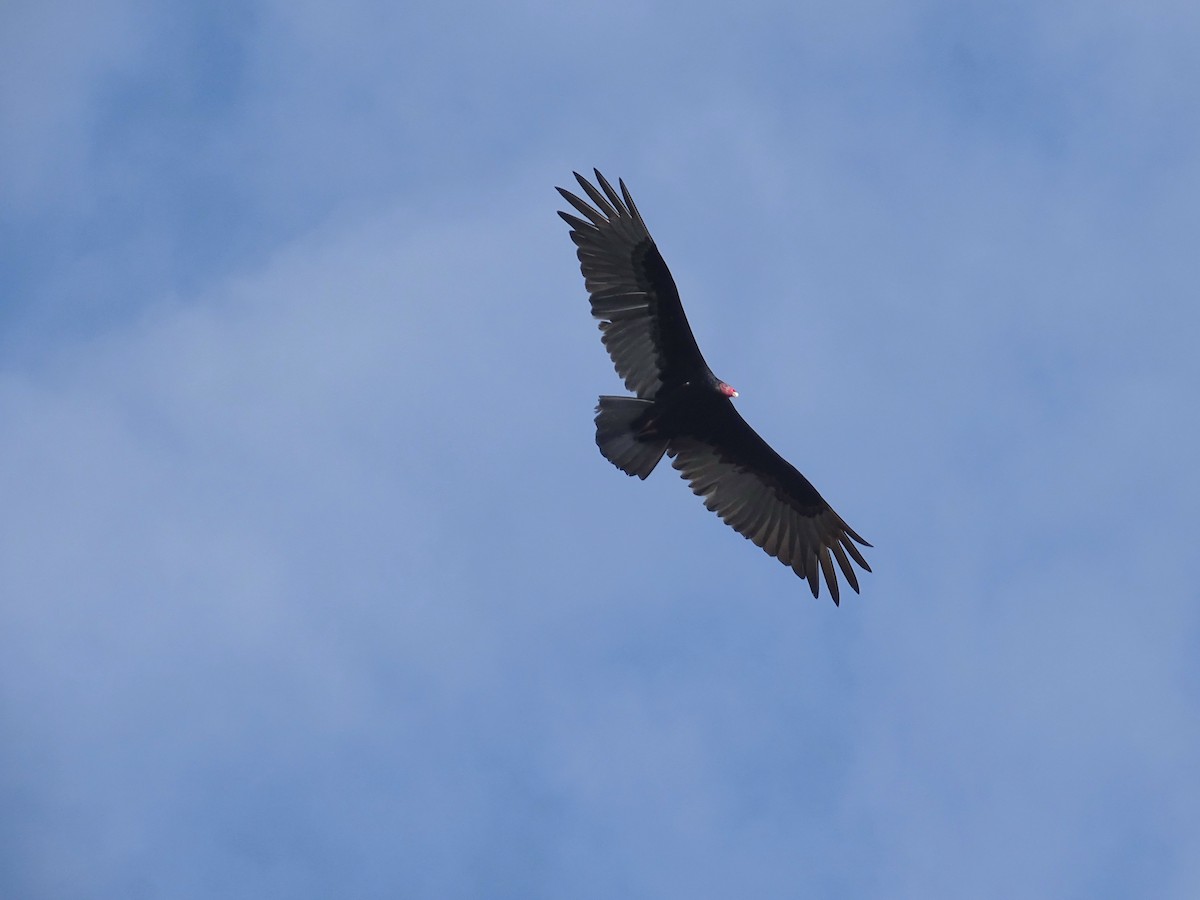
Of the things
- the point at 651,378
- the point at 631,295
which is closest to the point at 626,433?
the point at 651,378

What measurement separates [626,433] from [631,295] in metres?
1.31

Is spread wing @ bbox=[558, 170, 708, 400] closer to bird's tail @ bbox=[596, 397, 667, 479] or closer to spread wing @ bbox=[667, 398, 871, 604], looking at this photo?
bird's tail @ bbox=[596, 397, 667, 479]

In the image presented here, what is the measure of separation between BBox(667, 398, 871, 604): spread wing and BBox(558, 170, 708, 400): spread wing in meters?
0.90

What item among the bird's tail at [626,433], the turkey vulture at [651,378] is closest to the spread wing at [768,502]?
the turkey vulture at [651,378]

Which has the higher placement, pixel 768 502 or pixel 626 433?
pixel 768 502

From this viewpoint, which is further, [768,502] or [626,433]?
[768,502]

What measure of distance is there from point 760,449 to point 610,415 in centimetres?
165

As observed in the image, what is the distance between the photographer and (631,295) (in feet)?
46.7

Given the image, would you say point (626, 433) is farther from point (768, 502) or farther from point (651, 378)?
point (768, 502)

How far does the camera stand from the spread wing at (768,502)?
49.0 ft

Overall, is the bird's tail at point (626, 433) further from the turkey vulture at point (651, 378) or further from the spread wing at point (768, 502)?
the spread wing at point (768, 502)

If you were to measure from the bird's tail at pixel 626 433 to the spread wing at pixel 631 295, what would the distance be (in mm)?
180

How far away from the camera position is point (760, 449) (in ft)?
48.9

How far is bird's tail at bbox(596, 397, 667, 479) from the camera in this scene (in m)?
14.3
